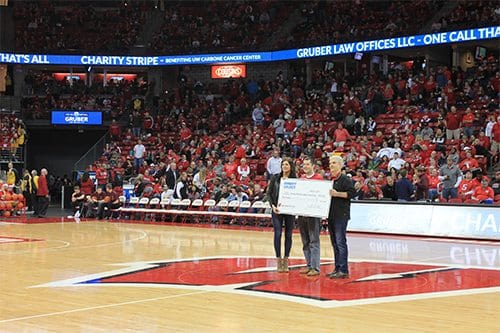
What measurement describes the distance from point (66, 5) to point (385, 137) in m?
23.0

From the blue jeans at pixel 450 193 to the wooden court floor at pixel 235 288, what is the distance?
103 inches

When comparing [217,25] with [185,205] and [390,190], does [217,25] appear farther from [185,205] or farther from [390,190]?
[390,190]

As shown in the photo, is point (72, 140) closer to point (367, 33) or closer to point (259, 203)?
point (367, 33)

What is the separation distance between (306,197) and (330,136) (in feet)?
54.6

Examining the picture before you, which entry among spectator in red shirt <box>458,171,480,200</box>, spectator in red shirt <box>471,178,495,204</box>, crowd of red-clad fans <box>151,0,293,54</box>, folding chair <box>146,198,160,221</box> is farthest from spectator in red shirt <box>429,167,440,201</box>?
crowd of red-clad fans <box>151,0,293,54</box>

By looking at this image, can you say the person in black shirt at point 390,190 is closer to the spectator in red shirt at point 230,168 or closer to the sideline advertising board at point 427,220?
the sideline advertising board at point 427,220

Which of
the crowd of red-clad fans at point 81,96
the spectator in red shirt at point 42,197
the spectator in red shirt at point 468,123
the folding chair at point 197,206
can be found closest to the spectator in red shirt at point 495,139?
the spectator in red shirt at point 468,123

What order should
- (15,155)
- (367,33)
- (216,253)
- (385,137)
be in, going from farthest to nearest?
(15,155), (367,33), (385,137), (216,253)

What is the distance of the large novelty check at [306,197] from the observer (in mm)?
11023

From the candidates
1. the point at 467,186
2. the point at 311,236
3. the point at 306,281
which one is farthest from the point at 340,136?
the point at 306,281

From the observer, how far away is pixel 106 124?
36688mm

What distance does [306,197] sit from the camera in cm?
1111

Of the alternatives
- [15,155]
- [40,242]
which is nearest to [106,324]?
[40,242]

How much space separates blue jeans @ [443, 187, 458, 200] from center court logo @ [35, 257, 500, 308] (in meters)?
7.17
